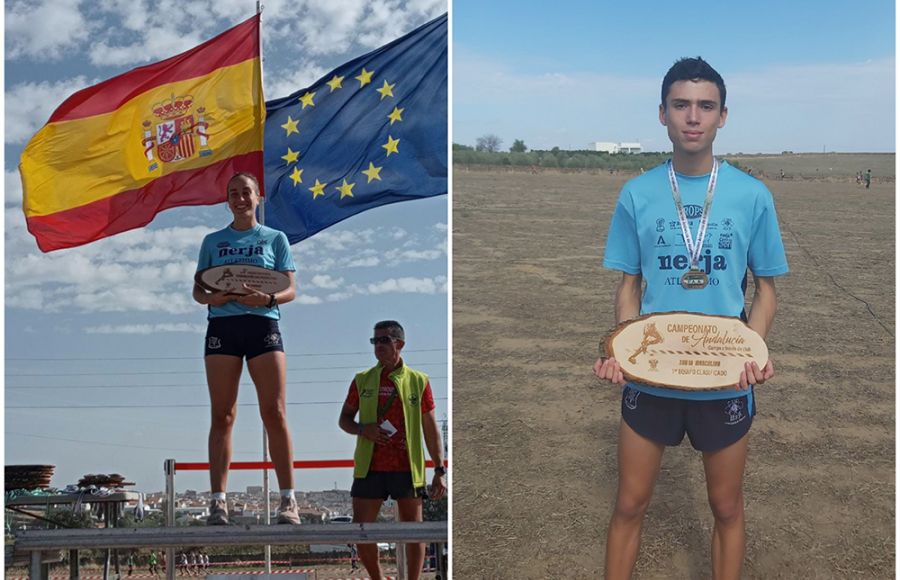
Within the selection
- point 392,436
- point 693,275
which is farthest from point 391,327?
point 693,275

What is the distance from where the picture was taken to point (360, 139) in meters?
5.31

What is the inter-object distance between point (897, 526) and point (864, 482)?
0.45 m

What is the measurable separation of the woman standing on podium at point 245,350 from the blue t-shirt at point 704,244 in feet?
4.48

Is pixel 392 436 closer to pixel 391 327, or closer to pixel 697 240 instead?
pixel 391 327

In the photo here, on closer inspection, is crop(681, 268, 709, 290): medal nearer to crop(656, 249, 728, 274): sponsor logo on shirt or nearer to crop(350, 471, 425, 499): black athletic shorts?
crop(656, 249, 728, 274): sponsor logo on shirt

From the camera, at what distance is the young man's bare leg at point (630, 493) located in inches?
162

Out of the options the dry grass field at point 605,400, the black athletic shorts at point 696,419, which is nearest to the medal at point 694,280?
the black athletic shorts at point 696,419

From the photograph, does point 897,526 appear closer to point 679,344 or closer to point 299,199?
point 679,344

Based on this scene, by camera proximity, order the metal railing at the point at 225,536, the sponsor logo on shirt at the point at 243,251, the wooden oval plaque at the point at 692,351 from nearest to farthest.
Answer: the wooden oval plaque at the point at 692,351
the metal railing at the point at 225,536
the sponsor logo on shirt at the point at 243,251

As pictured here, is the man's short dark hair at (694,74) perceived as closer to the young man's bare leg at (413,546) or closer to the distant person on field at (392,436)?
the distant person on field at (392,436)

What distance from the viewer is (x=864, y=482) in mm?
5008

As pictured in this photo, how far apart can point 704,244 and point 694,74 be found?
2.09 ft

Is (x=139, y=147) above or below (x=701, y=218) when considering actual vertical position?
above

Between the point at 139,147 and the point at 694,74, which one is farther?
the point at 139,147
